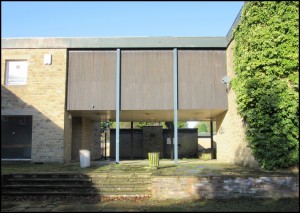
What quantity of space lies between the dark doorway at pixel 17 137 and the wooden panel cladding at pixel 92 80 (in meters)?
2.37

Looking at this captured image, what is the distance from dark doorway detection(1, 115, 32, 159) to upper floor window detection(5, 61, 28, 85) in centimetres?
178

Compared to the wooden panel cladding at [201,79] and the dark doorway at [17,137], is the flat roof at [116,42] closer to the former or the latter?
the wooden panel cladding at [201,79]

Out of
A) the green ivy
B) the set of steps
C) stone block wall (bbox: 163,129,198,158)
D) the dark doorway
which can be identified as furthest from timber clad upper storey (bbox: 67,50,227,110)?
stone block wall (bbox: 163,129,198,158)

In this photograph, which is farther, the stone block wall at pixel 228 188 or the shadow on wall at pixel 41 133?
the shadow on wall at pixel 41 133

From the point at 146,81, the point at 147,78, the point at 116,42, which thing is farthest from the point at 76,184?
the point at 116,42

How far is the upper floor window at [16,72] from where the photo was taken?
16.9 m

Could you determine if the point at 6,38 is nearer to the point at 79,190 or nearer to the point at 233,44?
the point at 79,190

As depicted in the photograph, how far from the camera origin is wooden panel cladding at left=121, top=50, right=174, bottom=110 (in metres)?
16.6

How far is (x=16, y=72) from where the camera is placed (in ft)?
55.5

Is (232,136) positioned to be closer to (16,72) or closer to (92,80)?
(92,80)

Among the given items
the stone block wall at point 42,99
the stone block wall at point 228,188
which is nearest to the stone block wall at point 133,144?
the stone block wall at point 42,99

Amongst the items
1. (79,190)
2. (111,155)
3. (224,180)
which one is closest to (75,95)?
(79,190)

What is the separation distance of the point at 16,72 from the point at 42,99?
6.36 feet

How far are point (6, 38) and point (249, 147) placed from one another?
12.5 m
